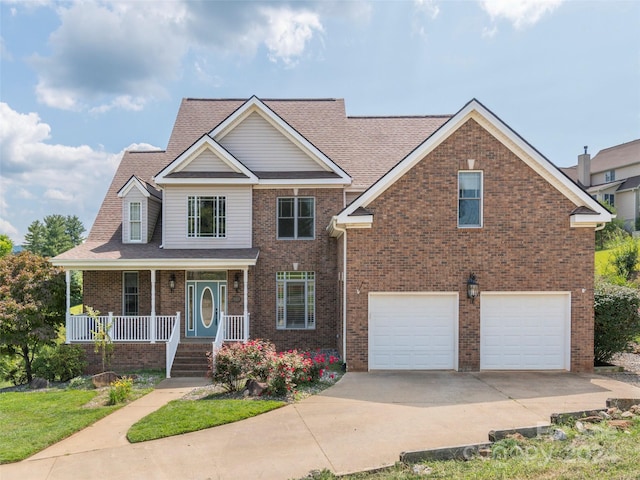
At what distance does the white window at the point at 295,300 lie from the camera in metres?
15.4

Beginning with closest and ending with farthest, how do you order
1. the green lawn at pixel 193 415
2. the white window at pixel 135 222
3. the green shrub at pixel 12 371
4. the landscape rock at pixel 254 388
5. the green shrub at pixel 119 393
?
the green lawn at pixel 193 415 → the landscape rock at pixel 254 388 → the green shrub at pixel 119 393 → the green shrub at pixel 12 371 → the white window at pixel 135 222

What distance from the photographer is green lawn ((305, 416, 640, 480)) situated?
5.35 metres

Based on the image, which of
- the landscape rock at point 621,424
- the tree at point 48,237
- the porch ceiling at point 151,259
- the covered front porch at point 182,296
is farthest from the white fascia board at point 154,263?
the tree at point 48,237

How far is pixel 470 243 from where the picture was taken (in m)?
12.3

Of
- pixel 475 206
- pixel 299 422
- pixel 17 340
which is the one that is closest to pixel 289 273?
pixel 475 206

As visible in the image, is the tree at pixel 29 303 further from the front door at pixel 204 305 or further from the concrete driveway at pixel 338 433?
the concrete driveway at pixel 338 433

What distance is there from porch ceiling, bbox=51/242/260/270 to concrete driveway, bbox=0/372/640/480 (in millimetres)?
5408

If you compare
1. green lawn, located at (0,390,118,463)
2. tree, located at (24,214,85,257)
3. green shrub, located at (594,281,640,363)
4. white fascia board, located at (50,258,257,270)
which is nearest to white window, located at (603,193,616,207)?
green shrub, located at (594,281,640,363)

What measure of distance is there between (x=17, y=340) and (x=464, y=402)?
43.5ft

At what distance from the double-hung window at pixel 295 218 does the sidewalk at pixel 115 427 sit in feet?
19.8

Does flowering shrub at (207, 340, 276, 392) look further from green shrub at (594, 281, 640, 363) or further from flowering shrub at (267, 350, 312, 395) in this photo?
green shrub at (594, 281, 640, 363)

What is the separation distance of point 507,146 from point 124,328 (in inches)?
501

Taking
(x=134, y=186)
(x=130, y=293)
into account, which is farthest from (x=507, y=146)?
(x=130, y=293)

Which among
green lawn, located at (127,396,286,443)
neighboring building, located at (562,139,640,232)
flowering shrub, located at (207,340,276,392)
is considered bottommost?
green lawn, located at (127,396,286,443)
